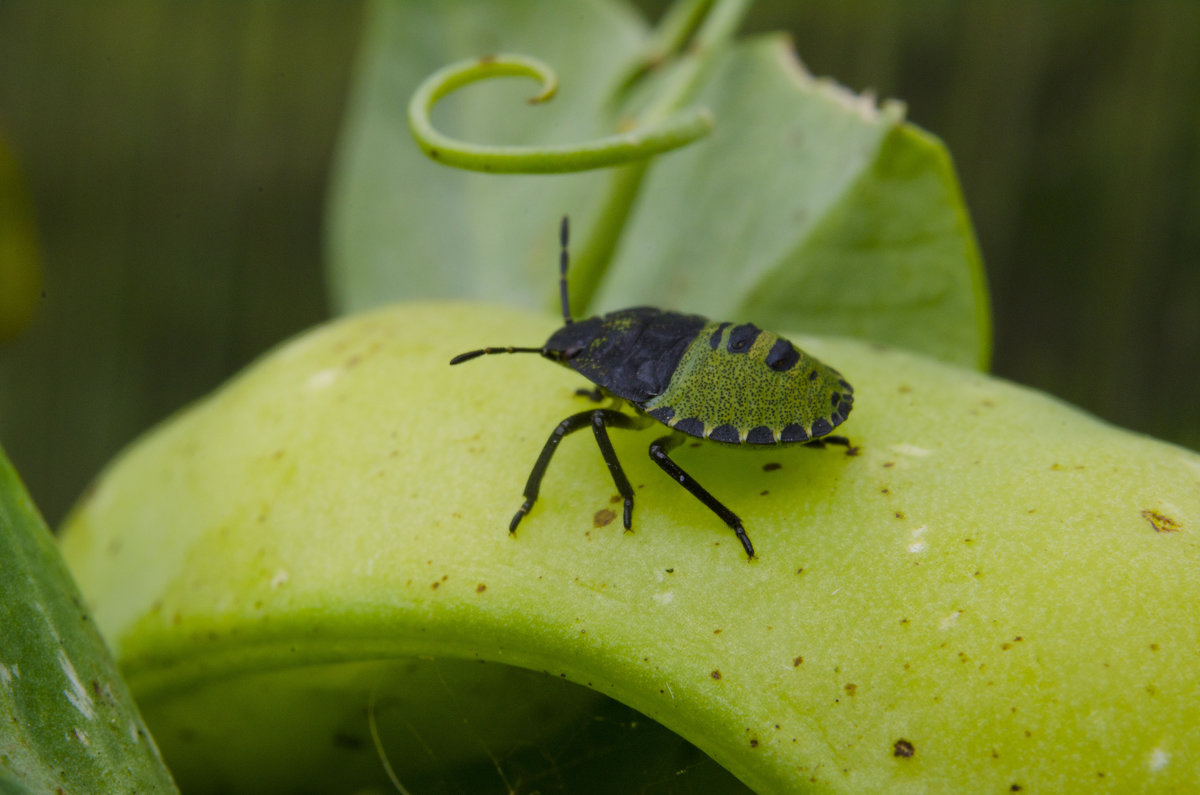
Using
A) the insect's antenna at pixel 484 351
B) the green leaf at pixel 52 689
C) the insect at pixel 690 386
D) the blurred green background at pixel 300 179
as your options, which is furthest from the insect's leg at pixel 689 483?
the blurred green background at pixel 300 179

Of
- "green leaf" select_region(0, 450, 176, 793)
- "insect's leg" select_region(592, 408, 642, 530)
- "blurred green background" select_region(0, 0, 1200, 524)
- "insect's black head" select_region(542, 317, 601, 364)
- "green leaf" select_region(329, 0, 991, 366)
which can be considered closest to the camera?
"green leaf" select_region(0, 450, 176, 793)

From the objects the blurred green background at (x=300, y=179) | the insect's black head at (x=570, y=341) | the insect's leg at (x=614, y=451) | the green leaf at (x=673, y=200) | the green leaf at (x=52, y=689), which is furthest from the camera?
the blurred green background at (x=300, y=179)

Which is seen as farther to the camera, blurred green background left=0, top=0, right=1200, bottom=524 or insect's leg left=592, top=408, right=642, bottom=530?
blurred green background left=0, top=0, right=1200, bottom=524

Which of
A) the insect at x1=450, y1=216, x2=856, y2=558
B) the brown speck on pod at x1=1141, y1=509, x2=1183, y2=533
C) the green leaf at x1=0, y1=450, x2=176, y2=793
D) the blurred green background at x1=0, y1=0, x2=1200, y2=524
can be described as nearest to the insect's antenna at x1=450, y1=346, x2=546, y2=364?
the insect at x1=450, y1=216, x2=856, y2=558

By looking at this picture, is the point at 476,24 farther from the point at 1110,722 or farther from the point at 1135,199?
the point at 1135,199

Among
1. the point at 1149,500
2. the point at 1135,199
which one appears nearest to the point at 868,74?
the point at 1135,199

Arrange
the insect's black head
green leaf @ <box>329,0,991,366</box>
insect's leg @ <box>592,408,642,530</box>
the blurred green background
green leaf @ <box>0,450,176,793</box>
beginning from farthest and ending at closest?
1. the blurred green background
2. green leaf @ <box>329,0,991,366</box>
3. the insect's black head
4. insect's leg @ <box>592,408,642,530</box>
5. green leaf @ <box>0,450,176,793</box>

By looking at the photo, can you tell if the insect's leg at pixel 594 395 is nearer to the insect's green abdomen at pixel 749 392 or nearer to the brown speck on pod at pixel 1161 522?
the insect's green abdomen at pixel 749 392

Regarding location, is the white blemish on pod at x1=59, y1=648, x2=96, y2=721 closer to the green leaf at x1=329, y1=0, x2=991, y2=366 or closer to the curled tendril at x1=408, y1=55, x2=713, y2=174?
the curled tendril at x1=408, y1=55, x2=713, y2=174

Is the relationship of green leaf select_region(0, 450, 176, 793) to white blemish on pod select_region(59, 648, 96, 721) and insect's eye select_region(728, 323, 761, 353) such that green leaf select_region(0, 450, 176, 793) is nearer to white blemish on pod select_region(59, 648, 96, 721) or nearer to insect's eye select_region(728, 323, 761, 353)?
white blemish on pod select_region(59, 648, 96, 721)

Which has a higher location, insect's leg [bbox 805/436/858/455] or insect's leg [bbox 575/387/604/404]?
insect's leg [bbox 805/436/858/455]
